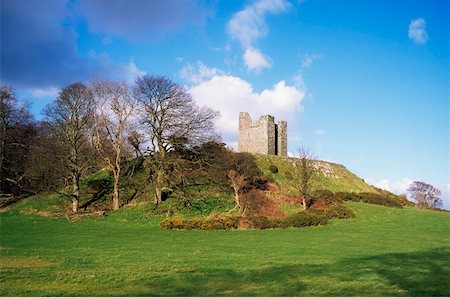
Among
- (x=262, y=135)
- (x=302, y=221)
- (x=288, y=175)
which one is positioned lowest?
(x=302, y=221)

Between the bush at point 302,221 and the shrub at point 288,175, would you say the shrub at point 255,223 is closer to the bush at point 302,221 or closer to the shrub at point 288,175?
the bush at point 302,221

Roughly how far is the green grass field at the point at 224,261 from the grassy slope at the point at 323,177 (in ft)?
54.1

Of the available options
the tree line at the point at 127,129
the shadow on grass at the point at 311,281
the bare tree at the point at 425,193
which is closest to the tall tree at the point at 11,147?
the tree line at the point at 127,129

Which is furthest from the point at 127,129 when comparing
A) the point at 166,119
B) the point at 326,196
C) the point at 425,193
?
the point at 425,193

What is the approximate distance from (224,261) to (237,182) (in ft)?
65.7

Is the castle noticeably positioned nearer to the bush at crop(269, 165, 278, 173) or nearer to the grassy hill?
the grassy hill

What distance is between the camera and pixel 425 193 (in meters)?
79.0

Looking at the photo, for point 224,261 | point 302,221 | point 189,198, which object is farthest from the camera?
point 189,198

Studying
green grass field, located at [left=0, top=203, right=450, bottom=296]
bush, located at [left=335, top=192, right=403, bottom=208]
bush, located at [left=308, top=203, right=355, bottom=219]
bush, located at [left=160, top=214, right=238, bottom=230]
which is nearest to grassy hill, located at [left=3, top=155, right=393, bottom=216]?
bush, located at [left=308, top=203, right=355, bottom=219]

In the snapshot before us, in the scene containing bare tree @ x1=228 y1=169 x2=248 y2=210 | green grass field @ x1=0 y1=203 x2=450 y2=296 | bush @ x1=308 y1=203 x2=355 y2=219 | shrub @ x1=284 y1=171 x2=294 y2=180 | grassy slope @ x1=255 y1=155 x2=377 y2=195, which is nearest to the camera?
green grass field @ x1=0 y1=203 x2=450 y2=296

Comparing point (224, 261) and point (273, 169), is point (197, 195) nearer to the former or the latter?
point (273, 169)

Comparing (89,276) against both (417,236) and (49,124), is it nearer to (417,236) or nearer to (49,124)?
(417,236)

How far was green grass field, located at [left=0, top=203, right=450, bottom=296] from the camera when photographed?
1186 centimetres

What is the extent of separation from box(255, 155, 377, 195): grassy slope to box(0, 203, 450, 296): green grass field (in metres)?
16.5
